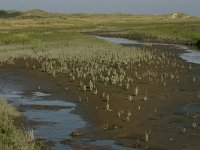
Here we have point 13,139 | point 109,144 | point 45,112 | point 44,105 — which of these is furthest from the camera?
point 44,105

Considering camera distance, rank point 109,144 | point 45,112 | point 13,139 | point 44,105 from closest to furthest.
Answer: point 13,139 < point 109,144 < point 45,112 < point 44,105

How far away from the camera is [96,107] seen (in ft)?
63.2

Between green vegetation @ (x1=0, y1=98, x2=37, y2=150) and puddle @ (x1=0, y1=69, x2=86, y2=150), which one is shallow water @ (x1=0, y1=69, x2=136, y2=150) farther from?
green vegetation @ (x1=0, y1=98, x2=37, y2=150)

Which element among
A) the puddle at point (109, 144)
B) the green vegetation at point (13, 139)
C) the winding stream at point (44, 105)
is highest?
the green vegetation at point (13, 139)

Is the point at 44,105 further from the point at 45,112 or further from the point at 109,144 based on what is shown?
the point at 109,144

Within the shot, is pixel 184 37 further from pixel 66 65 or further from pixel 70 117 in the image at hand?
pixel 70 117

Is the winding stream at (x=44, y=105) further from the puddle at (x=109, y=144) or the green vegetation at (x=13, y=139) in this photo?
the green vegetation at (x=13, y=139)

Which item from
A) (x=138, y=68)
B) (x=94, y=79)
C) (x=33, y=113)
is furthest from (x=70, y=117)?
(x=138, y=68)

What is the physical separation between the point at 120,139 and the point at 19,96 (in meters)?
8.79

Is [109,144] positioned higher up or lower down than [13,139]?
lower down

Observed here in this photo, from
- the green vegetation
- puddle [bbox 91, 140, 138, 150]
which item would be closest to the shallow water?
puddle [bbox 91, 140, 138, 150]

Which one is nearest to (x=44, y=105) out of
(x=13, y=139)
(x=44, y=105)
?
(x=44, y=105)

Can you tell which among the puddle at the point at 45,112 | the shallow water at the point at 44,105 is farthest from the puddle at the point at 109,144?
the puddle at the point at 45,112

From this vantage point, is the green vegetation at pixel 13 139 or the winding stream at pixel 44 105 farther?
the winding stream at pixel 44 105
